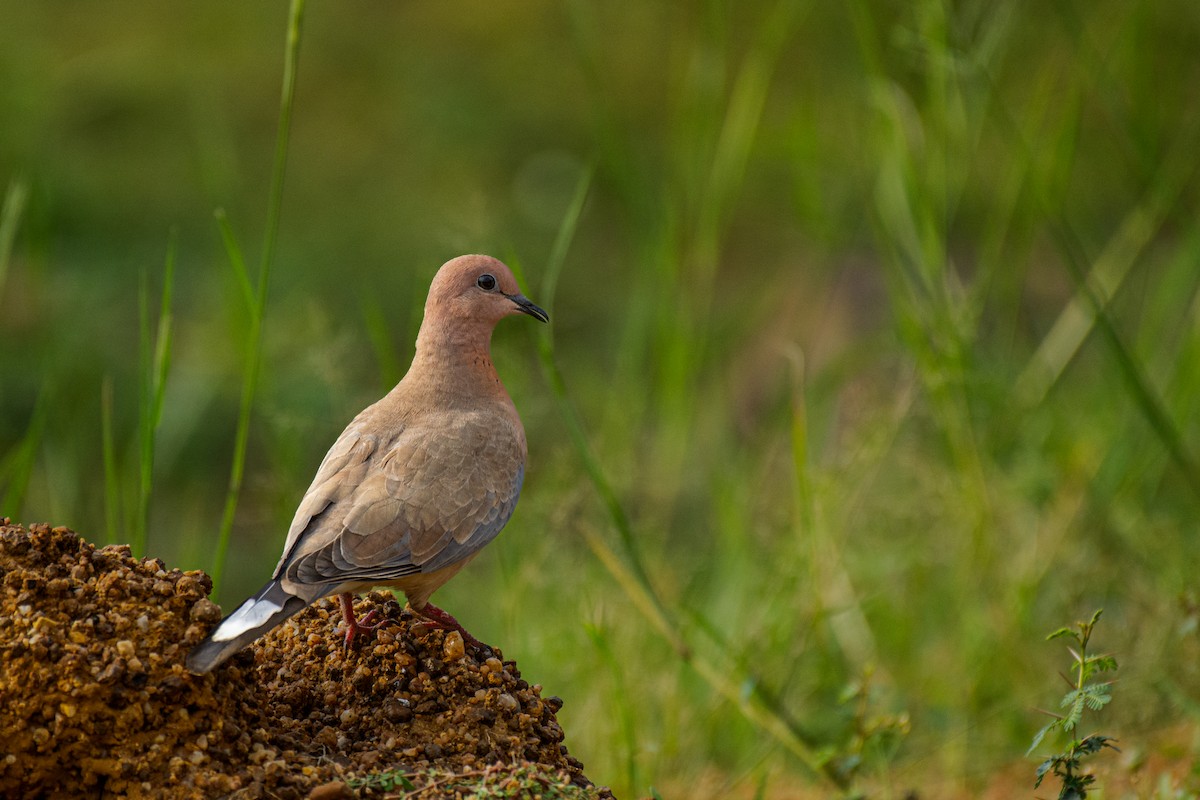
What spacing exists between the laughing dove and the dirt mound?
0.10 m

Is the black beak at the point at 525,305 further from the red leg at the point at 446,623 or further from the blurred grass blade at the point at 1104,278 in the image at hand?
the blurred grass blade at the point at 1104,278

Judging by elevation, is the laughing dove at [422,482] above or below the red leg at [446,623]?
above

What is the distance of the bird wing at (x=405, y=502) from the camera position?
→ 2525 mm

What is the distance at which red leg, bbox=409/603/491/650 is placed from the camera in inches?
104

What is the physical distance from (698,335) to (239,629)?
12.5ft

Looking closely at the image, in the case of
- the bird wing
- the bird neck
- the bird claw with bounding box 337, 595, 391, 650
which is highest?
the bird neck

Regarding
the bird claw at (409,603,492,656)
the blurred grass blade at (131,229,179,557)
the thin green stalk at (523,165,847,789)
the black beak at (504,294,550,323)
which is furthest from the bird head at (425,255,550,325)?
the bird claw at (409,603,492,656)

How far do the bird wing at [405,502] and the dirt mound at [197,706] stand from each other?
17 cm

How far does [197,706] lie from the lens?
2.21 m

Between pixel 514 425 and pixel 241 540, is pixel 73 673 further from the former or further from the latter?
pixel 241 540

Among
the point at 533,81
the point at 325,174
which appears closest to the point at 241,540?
the point at 325,174

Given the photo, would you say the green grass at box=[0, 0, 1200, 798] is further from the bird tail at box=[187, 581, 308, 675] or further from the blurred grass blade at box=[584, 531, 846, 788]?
the bird tail at box=[187, 581, 308, 675]

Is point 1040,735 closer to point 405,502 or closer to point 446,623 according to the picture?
point 446,623

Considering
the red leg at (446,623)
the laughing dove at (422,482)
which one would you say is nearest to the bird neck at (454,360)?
the laughing dove at (422,482)
